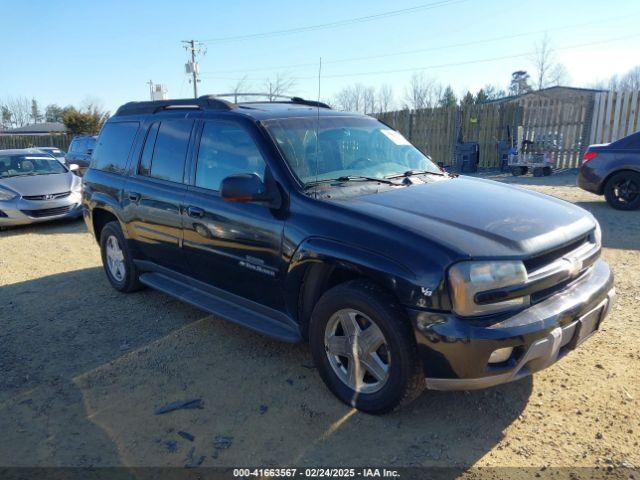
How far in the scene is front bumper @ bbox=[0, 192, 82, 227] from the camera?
8945 millimetres

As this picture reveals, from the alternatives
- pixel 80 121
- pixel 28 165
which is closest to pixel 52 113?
pixel 80 121

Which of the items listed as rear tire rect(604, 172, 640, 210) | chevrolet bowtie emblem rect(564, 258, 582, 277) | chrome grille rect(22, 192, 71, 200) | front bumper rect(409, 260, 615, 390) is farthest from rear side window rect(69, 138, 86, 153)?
chevrolet bowtie emblem rect(564, 258, 582, 277)

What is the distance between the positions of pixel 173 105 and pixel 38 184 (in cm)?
650

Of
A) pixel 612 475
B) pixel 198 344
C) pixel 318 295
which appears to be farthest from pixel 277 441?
pixel 612 475

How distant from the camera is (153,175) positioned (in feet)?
14.8

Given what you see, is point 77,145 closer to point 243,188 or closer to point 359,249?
point 243,188

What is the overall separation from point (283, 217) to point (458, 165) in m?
14.8

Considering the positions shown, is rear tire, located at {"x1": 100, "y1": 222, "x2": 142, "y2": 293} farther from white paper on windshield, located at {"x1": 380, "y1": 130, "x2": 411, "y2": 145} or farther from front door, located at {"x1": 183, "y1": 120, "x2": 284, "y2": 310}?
white paper on windshield, located at {"x1": 380, "y1": 130, "x2": 411, "y2": 145}

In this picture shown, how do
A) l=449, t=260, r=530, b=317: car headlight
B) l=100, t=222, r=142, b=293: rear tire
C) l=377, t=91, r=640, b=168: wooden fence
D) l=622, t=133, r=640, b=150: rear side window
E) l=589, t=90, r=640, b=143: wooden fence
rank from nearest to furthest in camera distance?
l=449, t=260, r=530, b=317: car headlight
l=100, t=222, r=142, b=293: rear tire
l=622, t=133, r=640, b=150: rear side window
l=589, t=90, r=640, b=143: wooden fence
l=377, t=91, r=640, b=168: wooden fence

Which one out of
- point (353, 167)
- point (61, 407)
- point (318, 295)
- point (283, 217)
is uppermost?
point (353, 167)

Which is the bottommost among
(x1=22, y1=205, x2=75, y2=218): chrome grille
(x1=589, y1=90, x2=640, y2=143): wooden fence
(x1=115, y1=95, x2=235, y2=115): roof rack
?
(x1=22, y1=205, x2=75, y2=218): chrome grille

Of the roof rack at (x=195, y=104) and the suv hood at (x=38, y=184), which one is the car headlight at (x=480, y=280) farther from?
the suv hood at (x=38, y=184)

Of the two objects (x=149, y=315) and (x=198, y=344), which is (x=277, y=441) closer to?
(x=198, y=344)

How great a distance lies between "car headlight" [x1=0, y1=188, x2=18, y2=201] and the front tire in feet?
27.2
